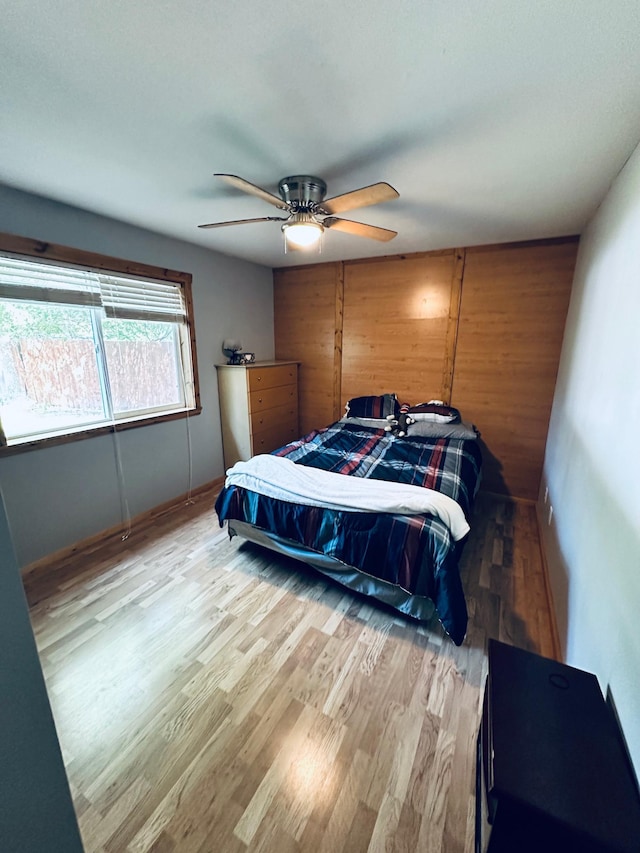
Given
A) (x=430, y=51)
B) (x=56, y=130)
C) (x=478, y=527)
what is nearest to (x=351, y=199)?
(x=430, y=51)

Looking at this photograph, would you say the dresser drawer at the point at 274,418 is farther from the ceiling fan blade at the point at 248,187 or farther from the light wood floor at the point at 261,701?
the ceiling fan blade at the point at 248,187

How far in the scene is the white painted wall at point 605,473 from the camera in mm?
1052

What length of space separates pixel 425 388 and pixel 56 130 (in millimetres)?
3279

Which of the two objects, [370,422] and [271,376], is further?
[271,376]

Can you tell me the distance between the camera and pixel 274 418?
3951 millimetres

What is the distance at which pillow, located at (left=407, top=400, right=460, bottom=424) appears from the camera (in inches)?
130

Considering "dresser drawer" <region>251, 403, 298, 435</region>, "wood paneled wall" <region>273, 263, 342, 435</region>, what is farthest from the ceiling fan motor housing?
"dresser drawer" <region>251, 403, 298, 435</region>

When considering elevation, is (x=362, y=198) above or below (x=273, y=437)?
above

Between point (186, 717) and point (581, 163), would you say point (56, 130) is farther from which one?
point (186, 717)

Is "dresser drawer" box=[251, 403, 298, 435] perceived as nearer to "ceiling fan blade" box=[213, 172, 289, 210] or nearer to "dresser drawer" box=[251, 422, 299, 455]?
"dresser drawer" box=[251, 422, 299, 455]

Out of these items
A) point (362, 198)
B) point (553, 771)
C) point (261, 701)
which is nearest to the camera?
point (553, 771)

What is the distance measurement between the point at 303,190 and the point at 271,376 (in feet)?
6.95

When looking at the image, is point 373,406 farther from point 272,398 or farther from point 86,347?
point 86,347

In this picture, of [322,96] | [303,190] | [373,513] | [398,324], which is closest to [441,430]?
[398,324]
